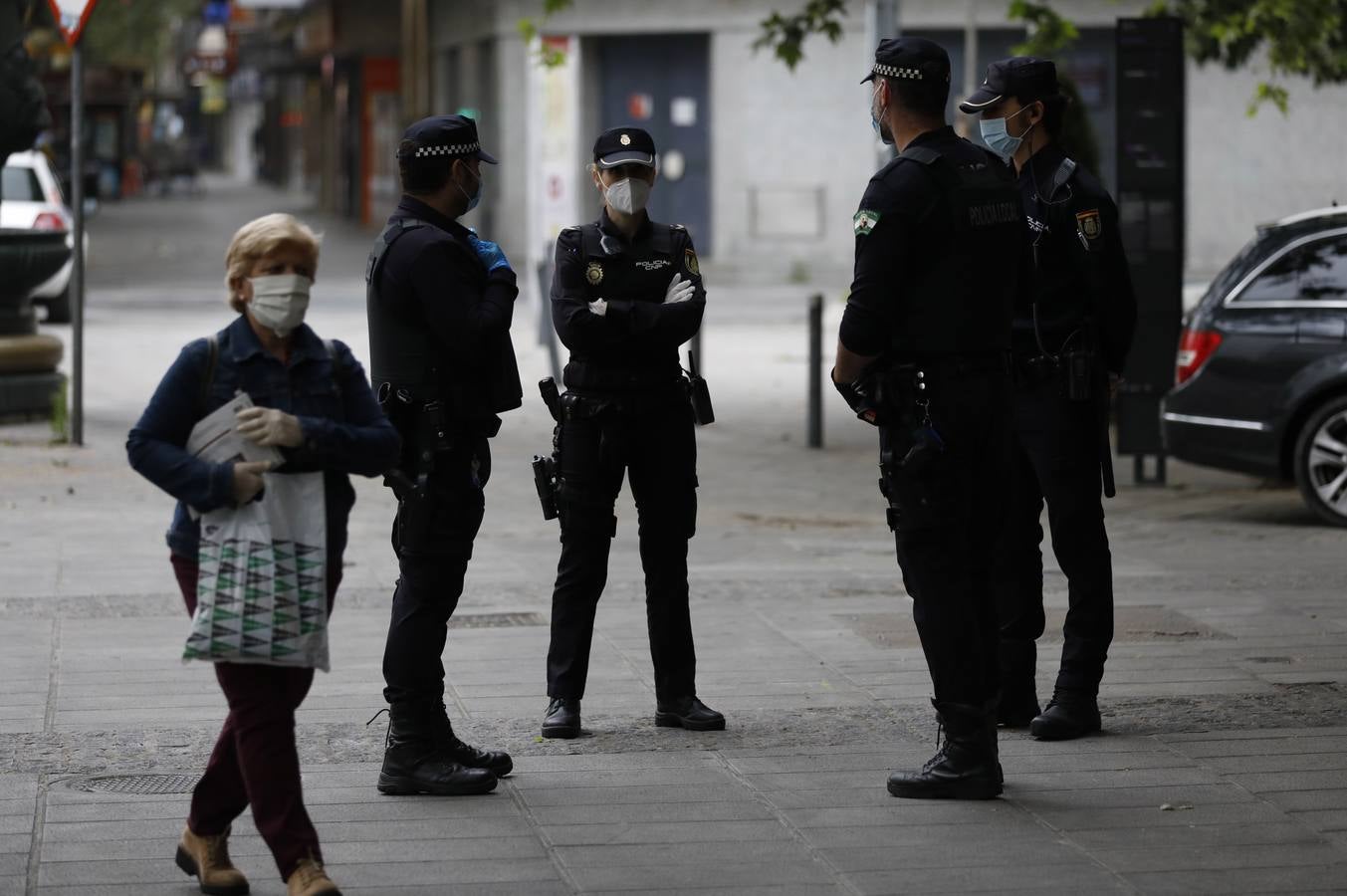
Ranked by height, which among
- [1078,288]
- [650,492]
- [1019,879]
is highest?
[1078,288]

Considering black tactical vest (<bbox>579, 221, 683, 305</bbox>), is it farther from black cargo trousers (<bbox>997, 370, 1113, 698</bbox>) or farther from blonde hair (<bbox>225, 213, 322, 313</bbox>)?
blonde hair (<bbox>225, 213, 322, 313</bbox>)

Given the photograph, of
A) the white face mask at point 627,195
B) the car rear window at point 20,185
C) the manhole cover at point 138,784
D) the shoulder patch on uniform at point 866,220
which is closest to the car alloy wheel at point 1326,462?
the white face mask at point 627,195

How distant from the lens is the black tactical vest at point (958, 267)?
5625 mm

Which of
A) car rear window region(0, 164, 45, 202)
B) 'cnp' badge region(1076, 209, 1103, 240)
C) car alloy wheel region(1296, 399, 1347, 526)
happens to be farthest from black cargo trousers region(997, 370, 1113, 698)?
car rear window region(0, 164, 45, 202)

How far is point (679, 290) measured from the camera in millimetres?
6398

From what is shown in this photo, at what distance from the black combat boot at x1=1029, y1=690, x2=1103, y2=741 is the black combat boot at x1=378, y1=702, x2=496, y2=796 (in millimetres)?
1651

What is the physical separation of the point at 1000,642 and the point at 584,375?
1.45 m

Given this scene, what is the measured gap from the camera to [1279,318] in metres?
11.0

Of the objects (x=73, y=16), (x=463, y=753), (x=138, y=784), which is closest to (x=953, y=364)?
(x=463, y=753)

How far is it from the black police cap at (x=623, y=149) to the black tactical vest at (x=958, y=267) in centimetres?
100

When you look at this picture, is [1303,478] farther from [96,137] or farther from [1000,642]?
[96,137]

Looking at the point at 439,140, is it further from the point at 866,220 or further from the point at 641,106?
the point at 641,106

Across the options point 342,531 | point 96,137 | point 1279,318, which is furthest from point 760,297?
point 96,137

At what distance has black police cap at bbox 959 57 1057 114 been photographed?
6.37 metres
